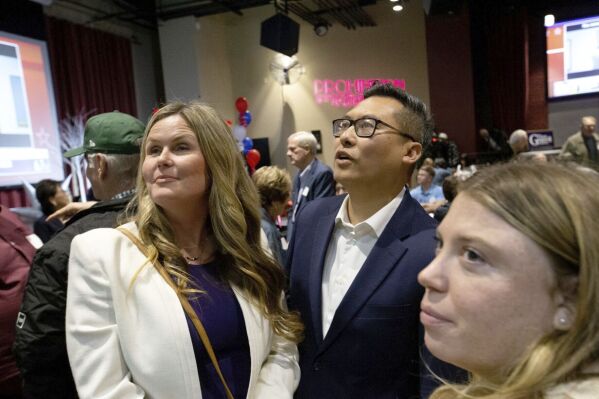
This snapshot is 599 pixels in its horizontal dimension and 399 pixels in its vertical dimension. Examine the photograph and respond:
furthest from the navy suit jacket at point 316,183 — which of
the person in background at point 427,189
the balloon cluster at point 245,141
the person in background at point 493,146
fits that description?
the person in background at point 493,146

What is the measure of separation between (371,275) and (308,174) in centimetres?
289

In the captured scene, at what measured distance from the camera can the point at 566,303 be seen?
2.12 feet

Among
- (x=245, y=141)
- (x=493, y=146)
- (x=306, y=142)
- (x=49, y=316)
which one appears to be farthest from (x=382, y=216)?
(x=493, y=146)

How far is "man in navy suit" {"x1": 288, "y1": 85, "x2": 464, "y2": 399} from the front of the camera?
3.97 ft

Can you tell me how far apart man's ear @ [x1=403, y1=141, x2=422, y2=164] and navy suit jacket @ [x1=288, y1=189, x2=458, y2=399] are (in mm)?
201

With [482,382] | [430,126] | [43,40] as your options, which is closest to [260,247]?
[430,126]

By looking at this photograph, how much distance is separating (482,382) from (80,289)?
3.02 ft

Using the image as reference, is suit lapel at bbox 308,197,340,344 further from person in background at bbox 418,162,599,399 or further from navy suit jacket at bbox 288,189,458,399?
person in background at bbox 418,162,599,399

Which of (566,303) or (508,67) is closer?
(566,303)

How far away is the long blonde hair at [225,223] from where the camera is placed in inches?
51.0

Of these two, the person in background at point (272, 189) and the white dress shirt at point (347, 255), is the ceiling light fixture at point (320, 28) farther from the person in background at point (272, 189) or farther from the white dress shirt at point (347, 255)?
the white dress shirt at point (347, 255)

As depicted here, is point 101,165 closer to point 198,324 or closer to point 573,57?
point 198,324

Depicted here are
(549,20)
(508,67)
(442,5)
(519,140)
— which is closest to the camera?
(519,140)

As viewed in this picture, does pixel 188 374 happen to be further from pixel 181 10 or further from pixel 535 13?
pixel 535 13
